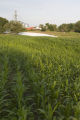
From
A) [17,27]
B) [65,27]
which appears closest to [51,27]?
[65,27]

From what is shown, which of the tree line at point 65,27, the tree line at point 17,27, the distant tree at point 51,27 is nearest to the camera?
the tree line at point 17,27

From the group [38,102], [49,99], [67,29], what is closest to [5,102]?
[38,102]

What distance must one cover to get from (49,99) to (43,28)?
58097 millimetres

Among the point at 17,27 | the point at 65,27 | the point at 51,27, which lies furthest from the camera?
the point at 51,27

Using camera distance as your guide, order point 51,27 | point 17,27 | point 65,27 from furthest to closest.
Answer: point 51,27, point 65,27, point 17,27

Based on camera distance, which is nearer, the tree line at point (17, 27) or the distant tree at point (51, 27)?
the tree line at point (17, 27)

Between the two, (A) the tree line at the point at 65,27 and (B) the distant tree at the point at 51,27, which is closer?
(A) the tree line at the point at 65,27

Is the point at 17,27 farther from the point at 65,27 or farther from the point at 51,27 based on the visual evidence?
the point at 51,27

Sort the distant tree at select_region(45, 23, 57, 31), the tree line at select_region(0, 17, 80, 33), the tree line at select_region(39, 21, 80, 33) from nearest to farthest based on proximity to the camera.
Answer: the tree line at select_region(0, 17, 80, 33) < the tree line at select_region(39, 21, 80, 33) < the distant tree at select_region(45, 23, 57, 31)

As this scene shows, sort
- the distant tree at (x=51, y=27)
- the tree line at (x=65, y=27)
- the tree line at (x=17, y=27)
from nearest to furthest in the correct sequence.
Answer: the tree line at (x=17, y=27), the tree line at (x=65, y=27), the distant tree at (x=51, y=27)

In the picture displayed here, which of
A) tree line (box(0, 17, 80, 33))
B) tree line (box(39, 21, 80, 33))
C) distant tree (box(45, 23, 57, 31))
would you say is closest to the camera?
tree line (box(0, 17, 80, 33))

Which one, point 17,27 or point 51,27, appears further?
point 51,27

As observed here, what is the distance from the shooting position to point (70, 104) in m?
2.18

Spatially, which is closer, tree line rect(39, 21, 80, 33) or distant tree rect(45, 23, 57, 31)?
tree line rect(39, 21, 80, 33)
